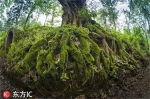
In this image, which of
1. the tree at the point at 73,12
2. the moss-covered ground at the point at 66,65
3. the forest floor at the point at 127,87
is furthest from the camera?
the tree at the point at 73,12

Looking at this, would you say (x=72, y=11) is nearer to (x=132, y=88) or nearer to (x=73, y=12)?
(x=73, y=12)

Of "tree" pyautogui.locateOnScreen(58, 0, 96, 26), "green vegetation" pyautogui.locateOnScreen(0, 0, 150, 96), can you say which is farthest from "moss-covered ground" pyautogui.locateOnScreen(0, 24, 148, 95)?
"tree" pyautogui.locateOnScreen(58, 0, 96, 26)

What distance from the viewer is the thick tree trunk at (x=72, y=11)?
8.84 meters

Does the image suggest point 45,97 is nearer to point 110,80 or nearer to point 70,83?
point 70,83

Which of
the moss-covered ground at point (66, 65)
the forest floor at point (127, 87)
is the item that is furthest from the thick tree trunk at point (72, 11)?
the forest floor at point (127, 87)

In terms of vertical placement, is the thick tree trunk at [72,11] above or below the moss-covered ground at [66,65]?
above

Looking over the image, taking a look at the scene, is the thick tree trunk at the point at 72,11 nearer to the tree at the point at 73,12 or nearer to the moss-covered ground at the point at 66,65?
the tree at the point at 73,12

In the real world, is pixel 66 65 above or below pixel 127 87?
above

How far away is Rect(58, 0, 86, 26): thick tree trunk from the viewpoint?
8.84 metres

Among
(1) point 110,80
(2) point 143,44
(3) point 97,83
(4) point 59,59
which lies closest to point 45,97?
(4) point 59,59

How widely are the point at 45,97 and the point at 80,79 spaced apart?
112 centimetres

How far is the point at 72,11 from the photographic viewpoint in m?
9.12

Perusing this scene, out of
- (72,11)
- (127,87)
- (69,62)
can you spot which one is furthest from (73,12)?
(127,87)

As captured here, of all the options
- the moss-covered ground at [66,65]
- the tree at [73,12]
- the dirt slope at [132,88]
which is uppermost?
the tree at [73,12]
